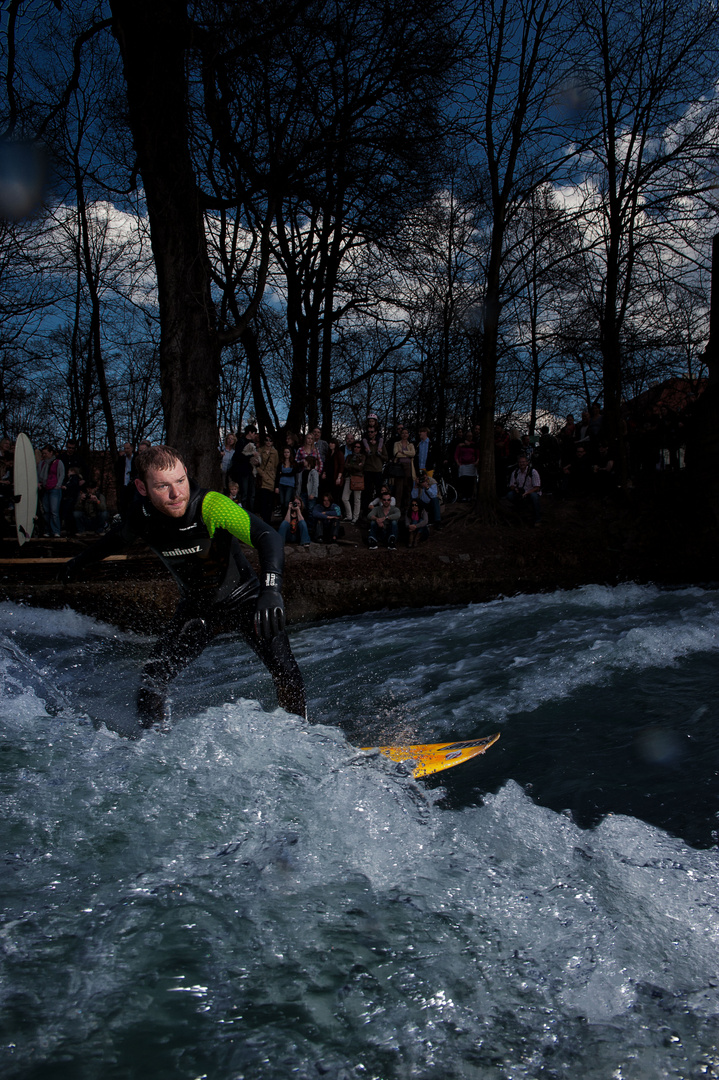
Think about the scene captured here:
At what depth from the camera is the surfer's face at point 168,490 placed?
381cm

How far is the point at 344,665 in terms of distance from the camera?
7.68 metres

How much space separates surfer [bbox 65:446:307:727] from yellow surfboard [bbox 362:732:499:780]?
2.43ft

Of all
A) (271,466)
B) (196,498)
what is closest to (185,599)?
(196,498)

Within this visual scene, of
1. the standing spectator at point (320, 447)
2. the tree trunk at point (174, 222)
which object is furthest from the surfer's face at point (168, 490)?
the standing spectator at point (320, 447)

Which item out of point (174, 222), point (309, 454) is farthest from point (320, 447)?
point (174, 222)

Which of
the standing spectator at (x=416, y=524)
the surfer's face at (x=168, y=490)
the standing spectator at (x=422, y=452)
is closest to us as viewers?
the surfer's face at (x=168, y=490)

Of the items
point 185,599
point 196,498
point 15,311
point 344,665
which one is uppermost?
point 15,311

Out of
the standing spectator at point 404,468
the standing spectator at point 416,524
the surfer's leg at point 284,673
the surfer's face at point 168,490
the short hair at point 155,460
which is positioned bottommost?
the surfer's leg at point 284,673

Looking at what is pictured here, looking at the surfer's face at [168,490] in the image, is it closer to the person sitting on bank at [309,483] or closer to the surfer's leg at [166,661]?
the surfer's leg at [166,661]

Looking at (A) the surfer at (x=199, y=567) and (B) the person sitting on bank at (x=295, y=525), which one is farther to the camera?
(B) the person sitting on bank at (x=295, y=525)

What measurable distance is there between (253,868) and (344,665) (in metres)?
5.00

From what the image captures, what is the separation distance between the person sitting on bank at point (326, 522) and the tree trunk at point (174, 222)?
1.99m

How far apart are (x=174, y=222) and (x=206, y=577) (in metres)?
8.26

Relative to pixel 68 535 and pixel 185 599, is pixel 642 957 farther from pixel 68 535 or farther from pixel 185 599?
pixel 68 535
